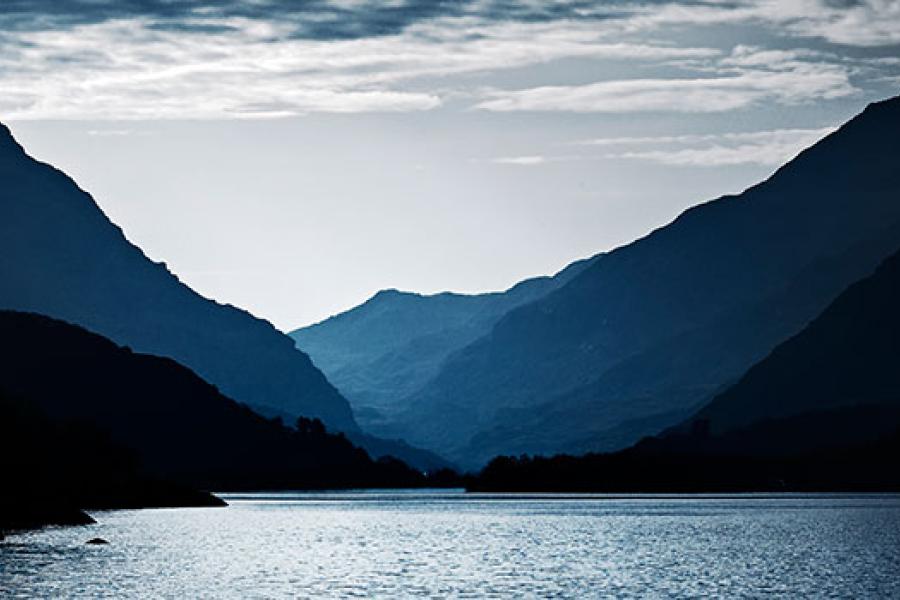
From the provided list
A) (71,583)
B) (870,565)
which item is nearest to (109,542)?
(71,583)

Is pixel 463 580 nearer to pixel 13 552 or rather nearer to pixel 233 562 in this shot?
pixel 233 562

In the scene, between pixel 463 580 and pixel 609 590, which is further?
pixel 463 580

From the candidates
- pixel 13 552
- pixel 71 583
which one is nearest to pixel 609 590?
pixel 71 583

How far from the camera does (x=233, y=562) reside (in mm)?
167375

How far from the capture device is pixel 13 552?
162500mm

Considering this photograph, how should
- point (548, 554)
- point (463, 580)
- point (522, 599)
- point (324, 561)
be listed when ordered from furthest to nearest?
point (548, 554)
point (324, 561)
point (463, 580)
point (522, 599)

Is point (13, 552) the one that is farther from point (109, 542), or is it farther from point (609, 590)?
point (609, 590)

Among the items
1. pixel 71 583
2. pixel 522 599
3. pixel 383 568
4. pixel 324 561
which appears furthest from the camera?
pixel 324 561

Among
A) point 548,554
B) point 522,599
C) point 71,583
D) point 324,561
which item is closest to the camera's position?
point 522,599

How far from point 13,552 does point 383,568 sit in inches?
1465

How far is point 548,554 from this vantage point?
596ft

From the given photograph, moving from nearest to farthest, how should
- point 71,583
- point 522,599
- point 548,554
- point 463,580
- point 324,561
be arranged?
point 522,599 < point 71,583 < point 463,580 < point 324,561 < point 548,554

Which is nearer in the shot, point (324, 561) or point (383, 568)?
point (383, 568)

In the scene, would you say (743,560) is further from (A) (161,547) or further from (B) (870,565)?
(A) (161,547)
